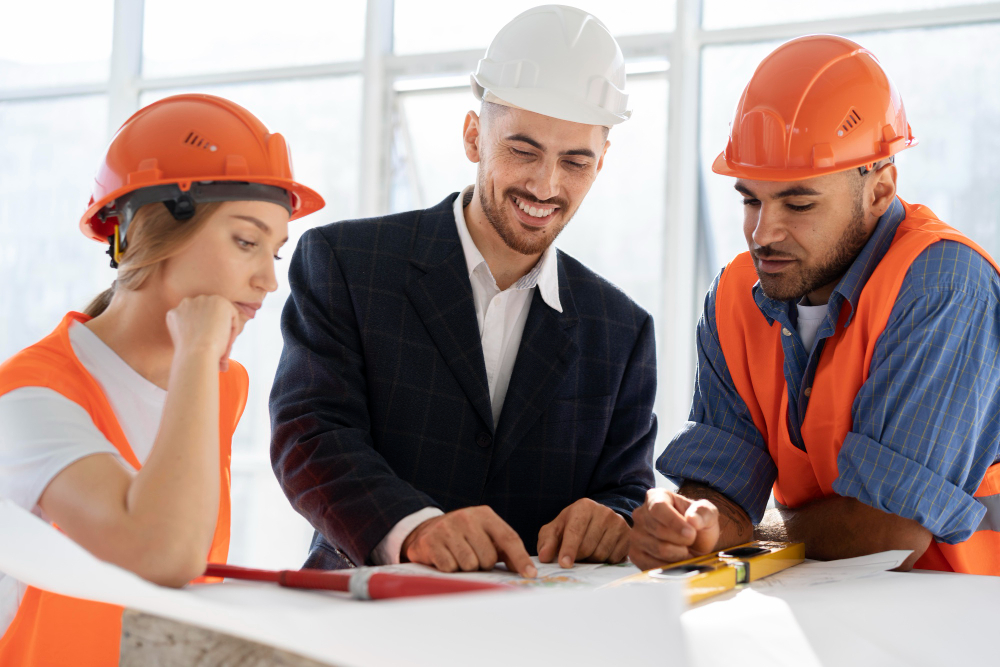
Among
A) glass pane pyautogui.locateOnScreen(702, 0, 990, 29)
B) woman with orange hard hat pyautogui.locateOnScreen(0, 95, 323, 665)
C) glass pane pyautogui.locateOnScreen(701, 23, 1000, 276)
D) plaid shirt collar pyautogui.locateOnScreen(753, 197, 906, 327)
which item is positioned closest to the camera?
woman with orange hard hat pyautogui.locateOnScreen(0, 95, 323, 665)

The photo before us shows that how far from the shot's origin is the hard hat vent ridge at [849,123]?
1.79m

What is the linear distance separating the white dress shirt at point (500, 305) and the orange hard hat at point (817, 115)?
537 millimetres

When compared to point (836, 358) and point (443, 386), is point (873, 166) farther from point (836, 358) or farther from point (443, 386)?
point (443, 386)

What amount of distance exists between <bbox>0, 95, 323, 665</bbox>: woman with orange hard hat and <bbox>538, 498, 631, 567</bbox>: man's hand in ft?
1.89

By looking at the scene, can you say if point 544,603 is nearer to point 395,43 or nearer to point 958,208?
point 958,208

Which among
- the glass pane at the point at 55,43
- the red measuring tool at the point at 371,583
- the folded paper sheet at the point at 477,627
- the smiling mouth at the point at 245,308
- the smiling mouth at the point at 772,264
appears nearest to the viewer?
the folded paper sheet at the point at 477,627

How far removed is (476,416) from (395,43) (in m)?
4.17

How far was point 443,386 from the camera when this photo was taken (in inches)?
76.3

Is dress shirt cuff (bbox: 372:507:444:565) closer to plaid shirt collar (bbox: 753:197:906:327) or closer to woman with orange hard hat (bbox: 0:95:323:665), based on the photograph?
woman with orange hard hat (bbox: 0:95:323:665)

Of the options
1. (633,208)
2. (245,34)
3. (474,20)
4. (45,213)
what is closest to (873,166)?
(633,208)

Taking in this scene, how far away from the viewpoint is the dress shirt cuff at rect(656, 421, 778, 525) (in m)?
1.84

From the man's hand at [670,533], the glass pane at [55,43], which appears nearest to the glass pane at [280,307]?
the glass pane at [55,43]

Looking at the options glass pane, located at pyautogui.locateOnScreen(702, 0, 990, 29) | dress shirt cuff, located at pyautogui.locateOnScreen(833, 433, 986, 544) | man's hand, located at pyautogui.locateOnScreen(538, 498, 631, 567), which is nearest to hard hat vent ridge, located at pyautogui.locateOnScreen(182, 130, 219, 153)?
man's hand, located at pyautogui.locateOnScreen(538, 498, 631, 567)

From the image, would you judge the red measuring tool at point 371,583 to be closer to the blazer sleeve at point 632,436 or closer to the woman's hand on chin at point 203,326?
the woman's hand on chin at point 203,326
